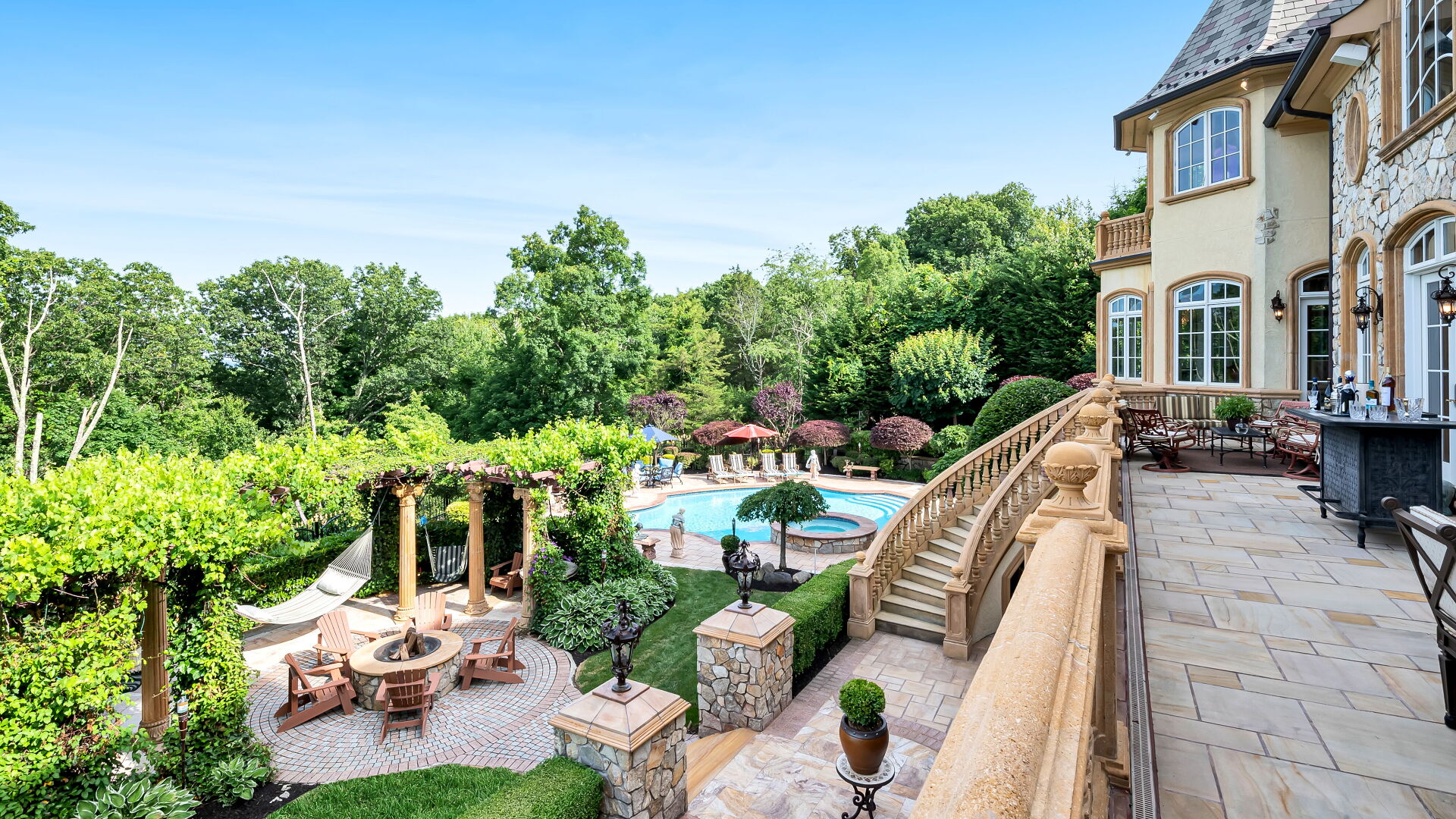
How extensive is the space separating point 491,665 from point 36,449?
25626 mm

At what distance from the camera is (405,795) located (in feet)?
21.3

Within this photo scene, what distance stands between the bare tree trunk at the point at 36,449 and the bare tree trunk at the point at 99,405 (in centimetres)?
86

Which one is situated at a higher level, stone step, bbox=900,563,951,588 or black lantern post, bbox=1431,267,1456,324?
black lantern post, bbox=1431,267,1456,324

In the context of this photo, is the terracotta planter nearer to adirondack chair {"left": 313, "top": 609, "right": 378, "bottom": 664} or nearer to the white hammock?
adirondack chair {"left": 313, "top": 609, "right": 378, "bottom": 664}

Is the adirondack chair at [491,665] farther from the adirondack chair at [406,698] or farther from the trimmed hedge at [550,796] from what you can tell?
the trimmed hedge at [550,796]

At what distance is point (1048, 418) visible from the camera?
11.6 metres

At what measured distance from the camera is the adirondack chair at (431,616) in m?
10.4

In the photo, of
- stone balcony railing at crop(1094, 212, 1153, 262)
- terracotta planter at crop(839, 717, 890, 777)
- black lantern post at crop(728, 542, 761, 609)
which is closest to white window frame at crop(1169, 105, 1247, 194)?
stone balcony railing at crop(1094, 212, 1153, 262)

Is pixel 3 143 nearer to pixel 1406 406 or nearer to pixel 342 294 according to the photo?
pixel 342 294

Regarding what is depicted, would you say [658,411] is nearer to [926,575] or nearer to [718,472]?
[718,472]

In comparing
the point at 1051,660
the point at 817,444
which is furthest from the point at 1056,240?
the point at 1051,660

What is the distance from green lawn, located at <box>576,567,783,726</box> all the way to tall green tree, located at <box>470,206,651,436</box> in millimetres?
18299

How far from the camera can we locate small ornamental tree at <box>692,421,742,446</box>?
2792cm

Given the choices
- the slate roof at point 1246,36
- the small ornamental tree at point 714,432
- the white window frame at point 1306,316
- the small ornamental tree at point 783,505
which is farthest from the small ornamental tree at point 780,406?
the white window frame at point 1306,316
